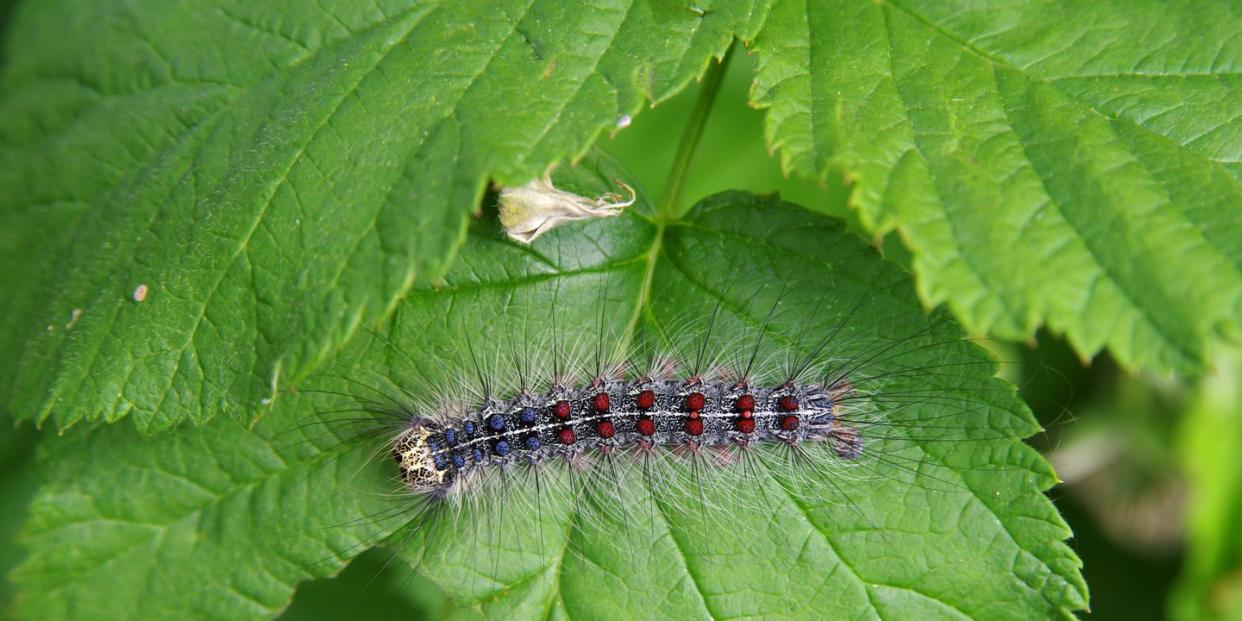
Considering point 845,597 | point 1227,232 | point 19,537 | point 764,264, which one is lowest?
point 19,537

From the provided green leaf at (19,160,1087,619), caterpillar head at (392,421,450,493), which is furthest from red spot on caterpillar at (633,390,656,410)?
caterpillar head at (392,421,450,493)

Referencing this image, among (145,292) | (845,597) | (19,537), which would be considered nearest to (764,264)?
(845,597)

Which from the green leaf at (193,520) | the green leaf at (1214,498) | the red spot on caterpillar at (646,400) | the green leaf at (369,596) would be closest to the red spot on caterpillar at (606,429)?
the red spot on caterpillar at (646,400)

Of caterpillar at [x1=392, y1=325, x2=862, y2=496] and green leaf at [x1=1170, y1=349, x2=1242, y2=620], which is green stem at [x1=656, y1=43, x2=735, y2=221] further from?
green leaf at [x1=1170, y1=349, x2=1242, y2=620]

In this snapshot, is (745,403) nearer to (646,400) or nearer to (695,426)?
(695,426)

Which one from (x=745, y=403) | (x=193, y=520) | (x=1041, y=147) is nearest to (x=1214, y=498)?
(x=745, y=403)

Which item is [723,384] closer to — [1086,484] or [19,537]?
[1086,484]

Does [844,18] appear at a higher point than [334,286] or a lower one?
higher
